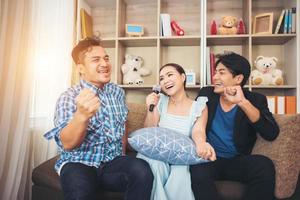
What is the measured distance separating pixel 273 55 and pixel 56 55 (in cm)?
195

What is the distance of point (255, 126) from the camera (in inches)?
55.5

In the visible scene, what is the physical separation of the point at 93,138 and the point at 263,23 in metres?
1.85

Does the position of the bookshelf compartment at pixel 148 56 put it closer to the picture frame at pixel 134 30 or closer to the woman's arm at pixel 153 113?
the picture frame at pixel 134 30

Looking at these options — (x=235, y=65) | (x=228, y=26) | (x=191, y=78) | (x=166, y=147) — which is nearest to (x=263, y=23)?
(x=228, y=26)

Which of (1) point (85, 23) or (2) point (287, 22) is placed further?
(1) point (85, 23)

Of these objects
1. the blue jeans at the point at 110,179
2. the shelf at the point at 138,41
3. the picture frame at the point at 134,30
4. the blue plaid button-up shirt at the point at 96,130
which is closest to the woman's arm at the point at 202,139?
the blue jeans at the point at 110,179

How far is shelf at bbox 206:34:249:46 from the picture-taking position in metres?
2.31

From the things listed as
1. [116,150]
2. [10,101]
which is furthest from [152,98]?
[10,101]

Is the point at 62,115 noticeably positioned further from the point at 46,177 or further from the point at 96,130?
the point at 46,177

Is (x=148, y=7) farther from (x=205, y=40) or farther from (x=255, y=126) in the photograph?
(x=255, y=126)

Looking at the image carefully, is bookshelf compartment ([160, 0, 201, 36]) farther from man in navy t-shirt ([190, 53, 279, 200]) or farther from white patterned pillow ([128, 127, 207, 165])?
white patterned pillow ([128, 127, 207, 165])

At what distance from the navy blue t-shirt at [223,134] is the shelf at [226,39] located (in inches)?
38.3

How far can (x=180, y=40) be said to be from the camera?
2467 mm

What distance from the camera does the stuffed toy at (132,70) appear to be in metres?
2.49
